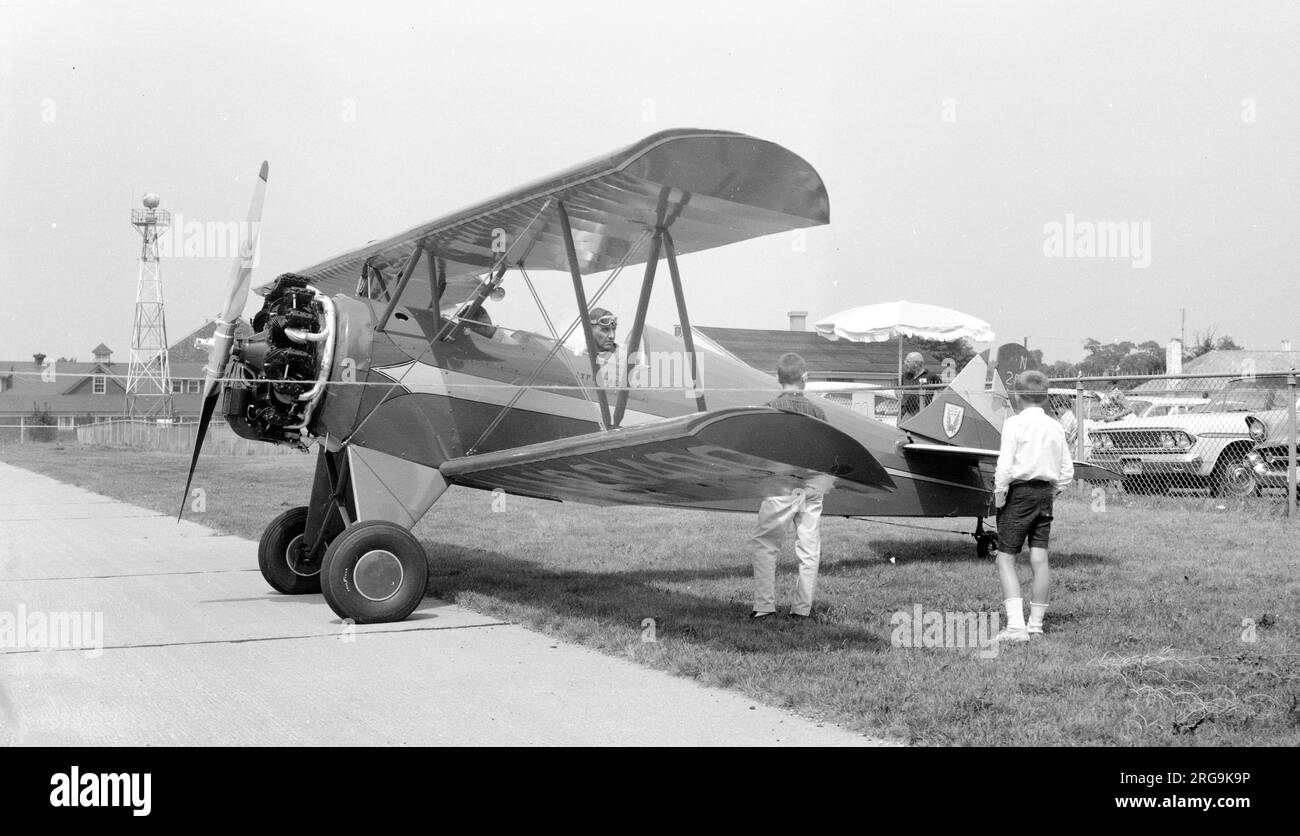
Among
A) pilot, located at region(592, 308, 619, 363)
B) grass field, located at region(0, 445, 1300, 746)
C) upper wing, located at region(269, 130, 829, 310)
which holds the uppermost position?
upper wing, located at region(269, 130, 829, 310)

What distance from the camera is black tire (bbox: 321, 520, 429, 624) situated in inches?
247

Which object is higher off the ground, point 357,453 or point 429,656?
point 357,453

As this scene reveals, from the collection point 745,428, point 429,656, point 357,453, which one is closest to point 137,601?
point 357,453

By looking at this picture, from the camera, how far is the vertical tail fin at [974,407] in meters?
8.91

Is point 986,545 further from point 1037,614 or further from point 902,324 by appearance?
point 902,324

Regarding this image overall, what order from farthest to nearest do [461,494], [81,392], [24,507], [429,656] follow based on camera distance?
[81,392], [461,494], [24,507], [429,656]

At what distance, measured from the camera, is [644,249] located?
27.0ft

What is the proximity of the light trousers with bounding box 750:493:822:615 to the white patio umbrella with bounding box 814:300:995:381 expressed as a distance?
8.08 m

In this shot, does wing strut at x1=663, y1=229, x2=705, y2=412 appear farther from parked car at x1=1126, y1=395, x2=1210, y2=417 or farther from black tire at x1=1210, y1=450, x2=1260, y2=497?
parked car at x1=1126, y1=395, x2=1210, y2=417

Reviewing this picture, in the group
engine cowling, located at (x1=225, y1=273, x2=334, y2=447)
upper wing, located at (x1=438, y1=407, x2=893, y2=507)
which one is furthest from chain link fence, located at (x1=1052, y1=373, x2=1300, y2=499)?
engine cowling, located at (x1=225, y1=273, x2=334, y2=447)

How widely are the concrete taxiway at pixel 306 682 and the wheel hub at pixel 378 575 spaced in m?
0.24

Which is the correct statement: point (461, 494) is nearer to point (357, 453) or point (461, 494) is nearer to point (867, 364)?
point (357, 453)

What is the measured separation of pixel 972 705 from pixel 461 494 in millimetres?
13692
